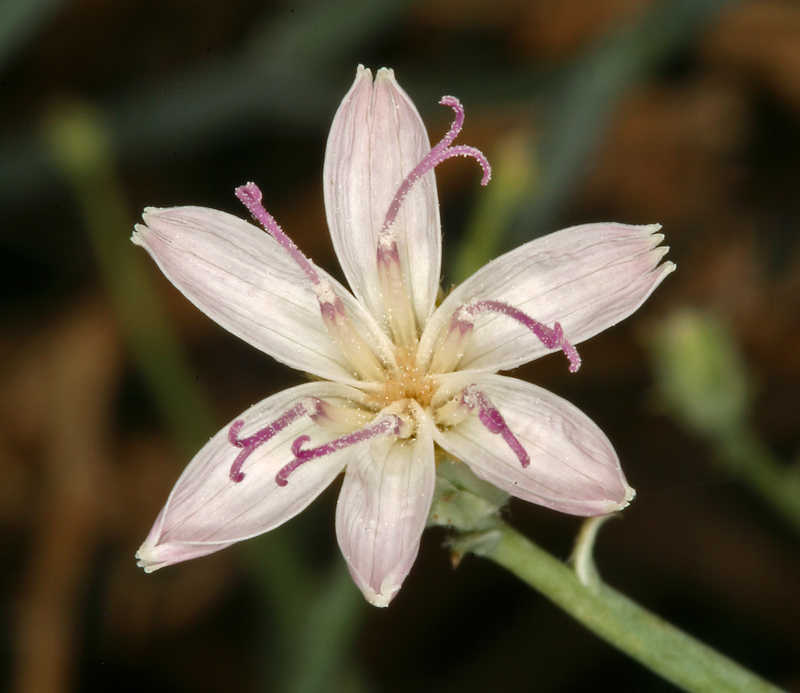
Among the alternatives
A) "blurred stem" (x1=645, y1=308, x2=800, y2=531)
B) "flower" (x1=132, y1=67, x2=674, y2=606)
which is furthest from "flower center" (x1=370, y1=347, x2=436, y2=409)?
"blurred stem" (x1=645, y1=308, x2=800, y2=531)

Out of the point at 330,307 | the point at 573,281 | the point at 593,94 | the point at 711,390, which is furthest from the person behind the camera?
the point at 593,94

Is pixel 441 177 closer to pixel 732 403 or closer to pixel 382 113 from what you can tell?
pixel 732 403

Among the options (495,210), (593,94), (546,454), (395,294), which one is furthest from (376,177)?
(593,94)

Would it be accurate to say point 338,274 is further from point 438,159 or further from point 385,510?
point 385,510

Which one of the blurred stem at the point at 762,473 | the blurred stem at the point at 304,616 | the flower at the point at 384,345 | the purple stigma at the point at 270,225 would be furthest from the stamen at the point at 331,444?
the blurred stem at the point at 762,473

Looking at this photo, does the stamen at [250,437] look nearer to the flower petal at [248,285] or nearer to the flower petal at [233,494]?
the flower petal at [233,494]

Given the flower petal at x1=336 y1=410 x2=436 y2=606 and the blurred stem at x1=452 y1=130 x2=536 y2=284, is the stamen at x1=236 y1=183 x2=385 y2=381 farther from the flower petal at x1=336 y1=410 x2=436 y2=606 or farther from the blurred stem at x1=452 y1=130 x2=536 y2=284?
the blurred stem at x1=452 y1=130 x2=536 y2=284
